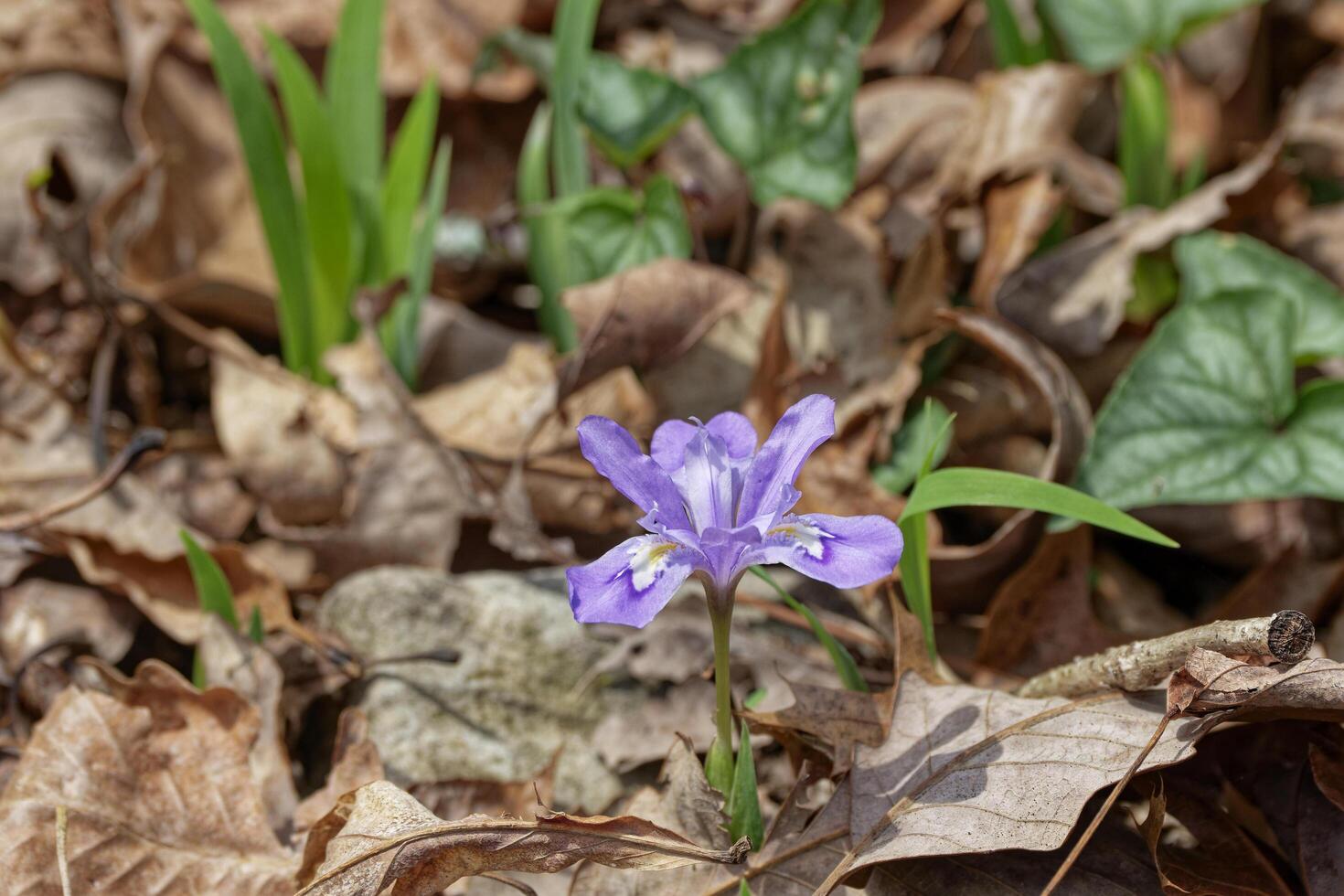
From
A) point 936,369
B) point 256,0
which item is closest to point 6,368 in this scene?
point 256,0

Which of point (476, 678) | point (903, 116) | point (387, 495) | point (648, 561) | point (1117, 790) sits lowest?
point (476, 678)

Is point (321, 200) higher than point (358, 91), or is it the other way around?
point (358, 91)

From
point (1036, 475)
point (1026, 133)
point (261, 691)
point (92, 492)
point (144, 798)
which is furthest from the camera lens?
point (1026, 133)

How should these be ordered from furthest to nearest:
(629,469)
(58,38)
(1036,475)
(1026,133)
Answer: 1. (58,38)
2. (1026,133)
3. (1036,475)
4. (629,469)

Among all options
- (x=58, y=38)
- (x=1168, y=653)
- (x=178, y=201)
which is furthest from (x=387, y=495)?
(x=58, y=38)

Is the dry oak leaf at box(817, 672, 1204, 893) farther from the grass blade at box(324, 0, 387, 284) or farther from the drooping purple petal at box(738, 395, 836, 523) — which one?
the grass blade at box(324, 0, 387, 284)

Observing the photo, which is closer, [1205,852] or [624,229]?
[1205,852]

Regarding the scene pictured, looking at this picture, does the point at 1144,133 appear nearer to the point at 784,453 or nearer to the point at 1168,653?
the point at 1168,653
